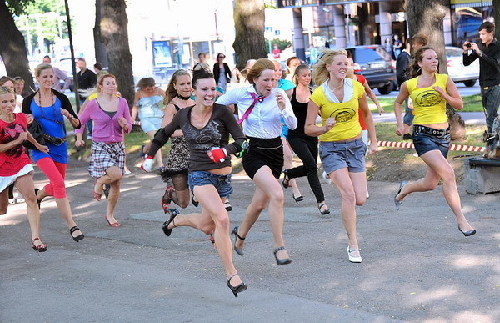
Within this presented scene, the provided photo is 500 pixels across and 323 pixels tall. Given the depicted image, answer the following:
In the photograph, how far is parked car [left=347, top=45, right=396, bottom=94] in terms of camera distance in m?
32.3

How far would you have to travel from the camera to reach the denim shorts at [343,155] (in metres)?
8.63

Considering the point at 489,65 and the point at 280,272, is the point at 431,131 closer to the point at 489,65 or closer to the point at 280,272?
the point at 280,272

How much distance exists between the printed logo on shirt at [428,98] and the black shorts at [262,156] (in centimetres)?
157

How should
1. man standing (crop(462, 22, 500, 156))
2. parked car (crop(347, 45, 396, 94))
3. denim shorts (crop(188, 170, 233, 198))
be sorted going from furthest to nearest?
parked car (crop(347, 45, 396, 94))
man standing (crop(462, 22, 500, 156))
denim shorts (crop(188, 170, 233, 198))

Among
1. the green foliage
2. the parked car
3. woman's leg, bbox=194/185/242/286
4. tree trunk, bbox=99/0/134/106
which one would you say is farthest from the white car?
the green foliage

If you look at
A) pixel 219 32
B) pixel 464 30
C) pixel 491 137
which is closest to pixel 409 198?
pixel 491 137

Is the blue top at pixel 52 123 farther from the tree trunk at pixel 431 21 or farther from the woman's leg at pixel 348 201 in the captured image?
the tree trunk at pixel 431 21

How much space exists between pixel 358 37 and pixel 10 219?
46142 mm

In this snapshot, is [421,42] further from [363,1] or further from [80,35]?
[80,35]

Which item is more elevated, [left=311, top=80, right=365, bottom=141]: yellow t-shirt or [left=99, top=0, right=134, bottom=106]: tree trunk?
[left=99, top=0, right=134, bottom=106]: tree trunk

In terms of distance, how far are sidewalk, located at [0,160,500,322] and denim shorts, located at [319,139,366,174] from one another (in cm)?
77

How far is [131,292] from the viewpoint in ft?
25.6

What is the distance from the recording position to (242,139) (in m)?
7.68

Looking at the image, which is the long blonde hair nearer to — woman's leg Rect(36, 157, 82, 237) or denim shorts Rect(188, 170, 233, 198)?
denim shorts Rect(188, 170, 233, 198)
